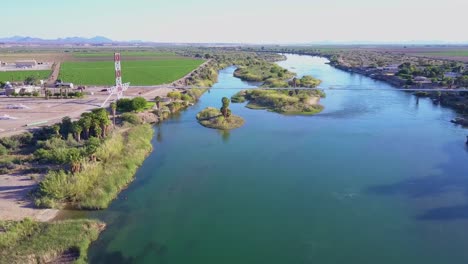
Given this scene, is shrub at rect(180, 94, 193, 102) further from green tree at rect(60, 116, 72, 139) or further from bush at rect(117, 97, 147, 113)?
green tree at rect(60, 116, 72, 139)

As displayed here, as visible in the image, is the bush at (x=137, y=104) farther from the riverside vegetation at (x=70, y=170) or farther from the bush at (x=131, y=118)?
the bush at (x=131, y=118)

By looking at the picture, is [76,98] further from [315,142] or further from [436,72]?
[436,72]

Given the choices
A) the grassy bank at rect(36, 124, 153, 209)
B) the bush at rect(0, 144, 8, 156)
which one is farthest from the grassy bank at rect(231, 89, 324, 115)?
the bush at rect(0, 144, 8, 156)

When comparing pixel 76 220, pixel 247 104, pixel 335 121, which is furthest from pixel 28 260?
pixel 247 104

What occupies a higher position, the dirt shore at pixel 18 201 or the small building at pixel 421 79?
the small building at pixel 421 79

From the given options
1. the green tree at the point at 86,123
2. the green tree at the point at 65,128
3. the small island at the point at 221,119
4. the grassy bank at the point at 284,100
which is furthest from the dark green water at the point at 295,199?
the grassy bank at the point at 284,100

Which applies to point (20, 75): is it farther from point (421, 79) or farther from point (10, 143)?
point (421, 79)
